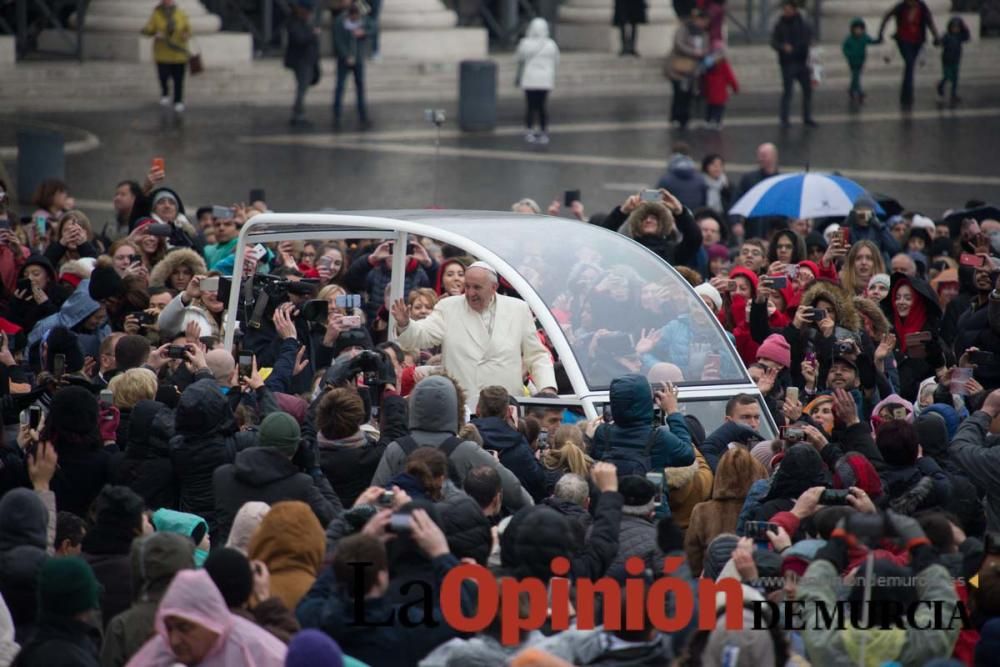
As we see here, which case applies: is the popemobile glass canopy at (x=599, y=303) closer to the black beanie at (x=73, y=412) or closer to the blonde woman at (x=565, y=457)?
the blonde woman at (x=565, y=457)

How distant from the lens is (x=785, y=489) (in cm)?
709

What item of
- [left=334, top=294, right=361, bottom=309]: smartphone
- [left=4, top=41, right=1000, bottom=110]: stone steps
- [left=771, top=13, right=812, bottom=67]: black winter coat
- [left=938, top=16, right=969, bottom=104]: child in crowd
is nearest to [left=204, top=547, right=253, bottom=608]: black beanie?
[left=334, top=294, right=361, bottom=309]: smartphone

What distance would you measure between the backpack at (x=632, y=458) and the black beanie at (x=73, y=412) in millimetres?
2211

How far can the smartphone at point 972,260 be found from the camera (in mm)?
11750

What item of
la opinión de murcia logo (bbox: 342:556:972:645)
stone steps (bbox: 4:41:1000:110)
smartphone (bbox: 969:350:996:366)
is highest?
la opinión de murcia logo (bbox: 342:556:972:645)

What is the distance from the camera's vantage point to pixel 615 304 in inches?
381

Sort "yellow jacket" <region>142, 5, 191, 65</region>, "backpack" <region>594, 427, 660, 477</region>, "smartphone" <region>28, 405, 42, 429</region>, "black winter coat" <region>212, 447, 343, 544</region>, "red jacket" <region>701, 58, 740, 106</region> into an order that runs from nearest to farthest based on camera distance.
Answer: "black winter coat" <region>212, 447, 343, 544</region> → "backpack" <region>594, 427, 660, 477</region> → "smartphone" <region>28, 405, 42, 429</region> → "yellow jacket" <region>142, 5, 191, 65</region> → "red jacket" <region>701, 58, 740, 106</region>

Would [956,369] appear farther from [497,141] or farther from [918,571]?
[497,141]

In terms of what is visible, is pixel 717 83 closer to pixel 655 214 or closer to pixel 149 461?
pixel 655 214

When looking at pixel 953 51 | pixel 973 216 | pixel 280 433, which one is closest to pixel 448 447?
pixel 280 433

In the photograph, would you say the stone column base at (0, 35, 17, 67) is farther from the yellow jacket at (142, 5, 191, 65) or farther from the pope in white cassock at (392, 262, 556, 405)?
the pope in white cassock at (392, 262, 556, 405)

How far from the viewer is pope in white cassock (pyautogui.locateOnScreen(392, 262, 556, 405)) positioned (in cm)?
964

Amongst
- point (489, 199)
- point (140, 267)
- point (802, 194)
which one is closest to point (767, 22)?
point (489, 199)

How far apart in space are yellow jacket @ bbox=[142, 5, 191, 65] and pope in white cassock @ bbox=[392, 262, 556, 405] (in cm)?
1578
